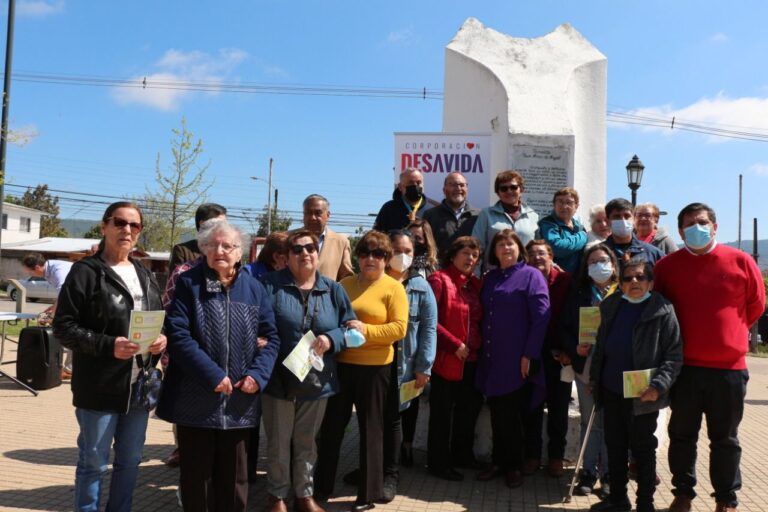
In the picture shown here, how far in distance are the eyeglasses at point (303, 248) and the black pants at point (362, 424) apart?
85 cm

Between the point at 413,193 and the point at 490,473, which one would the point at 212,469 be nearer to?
the point at 490,473

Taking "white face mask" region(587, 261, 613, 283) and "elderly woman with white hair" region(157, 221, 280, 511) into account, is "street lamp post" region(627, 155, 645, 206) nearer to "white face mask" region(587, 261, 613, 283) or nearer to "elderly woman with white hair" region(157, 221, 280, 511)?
"white face mask" region(587, 261, 613, 283)

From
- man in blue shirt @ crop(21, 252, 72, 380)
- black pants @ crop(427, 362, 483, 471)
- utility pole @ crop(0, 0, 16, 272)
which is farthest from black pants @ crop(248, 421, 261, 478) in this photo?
utility pole @ crop(0, 0, 16, 272)

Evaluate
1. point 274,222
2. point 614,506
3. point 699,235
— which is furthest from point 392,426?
point 274,222

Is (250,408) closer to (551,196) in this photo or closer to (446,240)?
(446,240)

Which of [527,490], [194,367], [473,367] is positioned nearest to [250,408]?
[194,367]

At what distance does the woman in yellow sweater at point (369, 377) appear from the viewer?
14.7 ft

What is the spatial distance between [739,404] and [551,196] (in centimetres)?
348

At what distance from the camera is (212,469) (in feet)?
12.6

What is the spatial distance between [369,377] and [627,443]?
1.81 m

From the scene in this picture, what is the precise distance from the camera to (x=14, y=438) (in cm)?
621

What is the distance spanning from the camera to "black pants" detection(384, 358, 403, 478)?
15.8 feet

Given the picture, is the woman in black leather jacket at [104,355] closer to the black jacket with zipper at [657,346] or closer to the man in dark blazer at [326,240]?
the man in dark blazer at [326,240]

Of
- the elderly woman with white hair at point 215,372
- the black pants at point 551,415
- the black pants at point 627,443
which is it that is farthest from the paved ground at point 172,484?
the elderly woman with white hair at point 215,372
